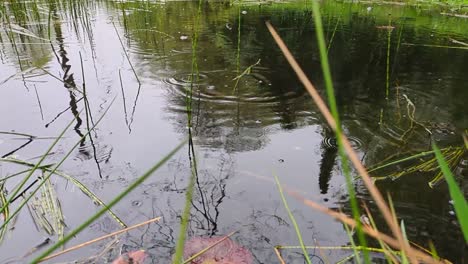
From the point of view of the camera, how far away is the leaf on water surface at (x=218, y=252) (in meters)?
1.37

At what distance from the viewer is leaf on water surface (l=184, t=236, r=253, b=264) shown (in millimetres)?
1374

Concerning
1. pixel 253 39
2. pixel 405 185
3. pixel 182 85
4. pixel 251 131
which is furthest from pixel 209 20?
pixel 405 185

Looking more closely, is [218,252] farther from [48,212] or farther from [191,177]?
[191,177]

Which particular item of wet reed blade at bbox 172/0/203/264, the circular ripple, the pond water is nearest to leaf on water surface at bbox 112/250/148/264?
the pond water

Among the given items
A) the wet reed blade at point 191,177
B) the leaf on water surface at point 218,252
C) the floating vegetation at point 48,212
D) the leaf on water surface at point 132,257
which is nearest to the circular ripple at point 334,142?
the wet reed blade at point 191,177

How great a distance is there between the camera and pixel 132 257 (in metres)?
1.37

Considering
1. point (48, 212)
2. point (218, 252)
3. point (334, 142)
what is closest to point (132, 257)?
point (218, 252)

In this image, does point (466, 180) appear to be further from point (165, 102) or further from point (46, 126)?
point (46, 126)

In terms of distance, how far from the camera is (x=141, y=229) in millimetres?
1521

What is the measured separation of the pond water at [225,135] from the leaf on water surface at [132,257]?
42mm

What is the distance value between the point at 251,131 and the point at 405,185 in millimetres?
1000

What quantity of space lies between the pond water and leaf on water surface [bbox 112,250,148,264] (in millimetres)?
42

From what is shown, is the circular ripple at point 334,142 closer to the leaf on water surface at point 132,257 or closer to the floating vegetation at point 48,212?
the leaf on water surface at point 132,257

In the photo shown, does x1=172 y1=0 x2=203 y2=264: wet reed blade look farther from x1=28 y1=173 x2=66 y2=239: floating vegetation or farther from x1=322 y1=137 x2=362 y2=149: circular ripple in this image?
x1=322 y1=137 x2=362 y2=149: circular ripple
